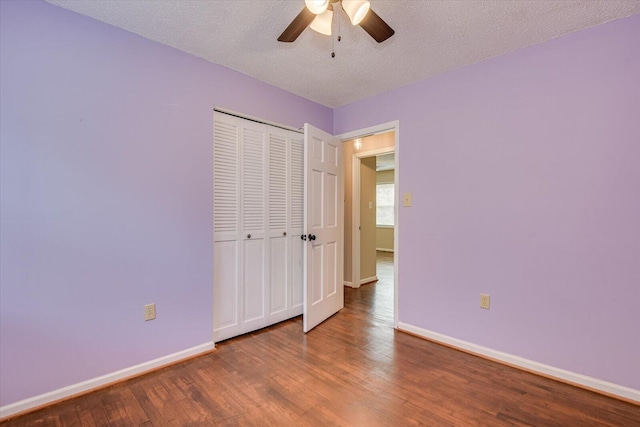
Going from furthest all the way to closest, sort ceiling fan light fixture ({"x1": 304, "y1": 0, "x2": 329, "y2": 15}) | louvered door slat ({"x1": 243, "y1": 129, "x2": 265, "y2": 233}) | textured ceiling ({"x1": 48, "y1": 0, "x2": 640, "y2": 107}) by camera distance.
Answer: louvered door slat ({"x1": 243, "y1": 129, "x2": 265, "y2": 233})
textured ceiling ({"x1": 48, "y1": 0, "x2": 640, "y2": 107})
ceiling fan light fixture ({"x1": 304, "y1": 0, "x2": 329, "y2": 15})

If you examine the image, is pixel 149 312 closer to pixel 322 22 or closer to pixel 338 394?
pixel 338 394

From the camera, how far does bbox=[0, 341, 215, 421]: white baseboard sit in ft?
5.43

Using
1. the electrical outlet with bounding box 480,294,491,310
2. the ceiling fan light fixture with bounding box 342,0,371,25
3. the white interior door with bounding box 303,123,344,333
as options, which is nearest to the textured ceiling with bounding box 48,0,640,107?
the ceiling fan light fixture with bounding box 342,0,371,25

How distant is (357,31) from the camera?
2029mm

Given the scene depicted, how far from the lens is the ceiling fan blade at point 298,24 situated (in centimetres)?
158

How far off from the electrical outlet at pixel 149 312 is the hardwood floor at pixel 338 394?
1.29ft

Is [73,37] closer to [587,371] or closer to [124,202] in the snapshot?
[124,202]

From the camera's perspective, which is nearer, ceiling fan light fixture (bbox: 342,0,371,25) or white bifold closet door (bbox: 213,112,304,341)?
ceiling fan light fixture (bbox: 342,0,371,25)

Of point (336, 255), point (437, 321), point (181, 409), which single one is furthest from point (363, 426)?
point (336, 255)

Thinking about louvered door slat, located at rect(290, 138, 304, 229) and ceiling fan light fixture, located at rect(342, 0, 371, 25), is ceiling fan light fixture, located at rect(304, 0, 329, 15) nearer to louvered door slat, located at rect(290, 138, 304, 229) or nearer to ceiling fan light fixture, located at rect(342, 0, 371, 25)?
ceiling fan light fixture, located at rect(342, 0, 371, 25)

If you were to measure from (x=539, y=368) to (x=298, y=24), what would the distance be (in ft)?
9.19

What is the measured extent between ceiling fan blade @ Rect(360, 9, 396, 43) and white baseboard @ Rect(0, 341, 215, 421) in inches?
101

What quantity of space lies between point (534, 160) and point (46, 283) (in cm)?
335

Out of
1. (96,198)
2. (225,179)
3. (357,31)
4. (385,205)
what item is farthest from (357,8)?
(385,205)
